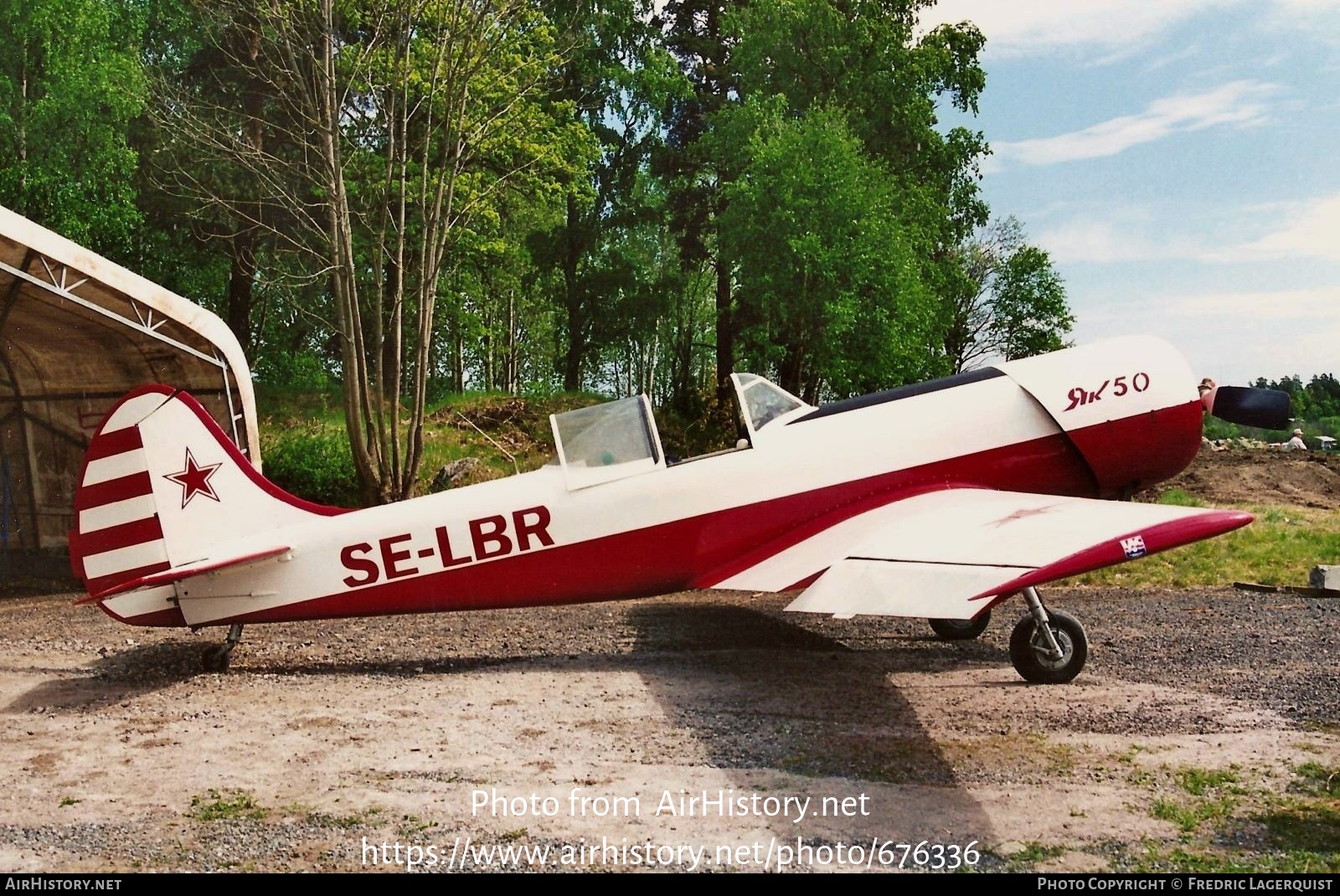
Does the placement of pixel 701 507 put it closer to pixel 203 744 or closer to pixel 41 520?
pixel 203 744

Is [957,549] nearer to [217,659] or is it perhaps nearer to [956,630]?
[956,630]

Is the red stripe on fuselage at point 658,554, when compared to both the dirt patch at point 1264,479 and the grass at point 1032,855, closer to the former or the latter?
the grass at point 1032,855

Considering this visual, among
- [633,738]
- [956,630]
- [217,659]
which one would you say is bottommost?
[956,630]

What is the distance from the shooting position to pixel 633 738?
6.06 m

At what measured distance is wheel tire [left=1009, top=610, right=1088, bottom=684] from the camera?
725 cm

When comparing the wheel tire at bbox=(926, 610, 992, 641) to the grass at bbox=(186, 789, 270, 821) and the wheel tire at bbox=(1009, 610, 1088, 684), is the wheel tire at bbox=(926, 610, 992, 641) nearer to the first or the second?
the wheel tire at bbox=(1009, 610, 1088, 684)

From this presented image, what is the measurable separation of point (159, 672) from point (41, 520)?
301 inches

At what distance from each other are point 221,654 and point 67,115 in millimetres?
21643

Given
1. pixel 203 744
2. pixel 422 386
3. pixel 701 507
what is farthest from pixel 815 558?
pixel 422 386

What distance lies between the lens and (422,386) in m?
15.2

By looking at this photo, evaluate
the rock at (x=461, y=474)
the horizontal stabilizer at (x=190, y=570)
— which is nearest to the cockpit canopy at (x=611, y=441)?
the horizontal stabilizer at (x=190, y=570)

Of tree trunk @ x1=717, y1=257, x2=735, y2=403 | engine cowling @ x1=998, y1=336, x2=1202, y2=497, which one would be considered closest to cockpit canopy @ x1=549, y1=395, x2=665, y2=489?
engine cowling @ x1=998, y1=336, x2=1202, y2=497

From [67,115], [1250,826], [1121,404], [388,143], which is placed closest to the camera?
[1250,826]

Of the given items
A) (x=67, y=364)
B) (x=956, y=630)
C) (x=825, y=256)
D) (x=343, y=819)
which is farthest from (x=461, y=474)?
(x=343, y=819)
